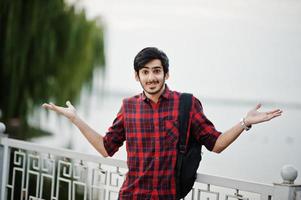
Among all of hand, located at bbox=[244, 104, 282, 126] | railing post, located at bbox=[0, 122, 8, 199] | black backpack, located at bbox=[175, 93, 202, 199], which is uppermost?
hand, located at bbox=[244, 104, 282, 126]

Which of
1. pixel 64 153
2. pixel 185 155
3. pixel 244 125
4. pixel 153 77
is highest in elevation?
pixel 153 77

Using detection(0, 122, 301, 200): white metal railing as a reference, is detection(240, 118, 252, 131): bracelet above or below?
above

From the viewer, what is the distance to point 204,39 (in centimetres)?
1862

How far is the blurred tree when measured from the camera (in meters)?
7.23

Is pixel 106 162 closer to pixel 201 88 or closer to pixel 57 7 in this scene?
pixel 57 7

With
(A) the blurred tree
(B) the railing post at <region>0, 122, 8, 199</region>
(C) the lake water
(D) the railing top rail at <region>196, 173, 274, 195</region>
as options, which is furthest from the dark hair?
(C) the lake water

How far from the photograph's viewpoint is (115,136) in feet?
6.95

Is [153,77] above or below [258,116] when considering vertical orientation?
above

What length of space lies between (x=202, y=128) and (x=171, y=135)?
0.11m

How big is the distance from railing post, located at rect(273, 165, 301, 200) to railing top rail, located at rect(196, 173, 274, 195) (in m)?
0.03

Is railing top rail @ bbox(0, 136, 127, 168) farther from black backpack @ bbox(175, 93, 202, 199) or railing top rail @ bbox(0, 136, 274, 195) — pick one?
black backpack @ bbox(175, 93, 202, 199)

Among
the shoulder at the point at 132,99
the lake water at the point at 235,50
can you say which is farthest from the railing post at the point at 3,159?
the lake water at the point at 235,50

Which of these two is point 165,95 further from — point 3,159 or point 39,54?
point 39,54

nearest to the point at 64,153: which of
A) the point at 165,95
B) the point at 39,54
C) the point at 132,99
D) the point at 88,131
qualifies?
the point at 88,131
